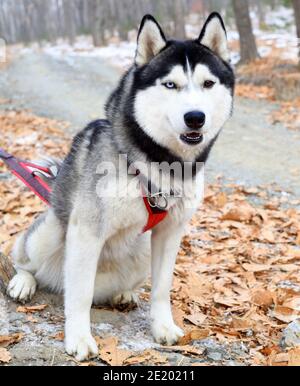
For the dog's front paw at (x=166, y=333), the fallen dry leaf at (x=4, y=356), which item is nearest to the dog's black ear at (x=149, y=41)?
the dog's front paw at (x=166, y=333)

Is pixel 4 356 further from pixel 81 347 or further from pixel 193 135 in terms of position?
pixel 193 135

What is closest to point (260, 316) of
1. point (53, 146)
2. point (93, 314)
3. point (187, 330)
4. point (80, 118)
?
point (187, 330)

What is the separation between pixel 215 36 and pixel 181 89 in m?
0.48

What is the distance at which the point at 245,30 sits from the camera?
49.5ft

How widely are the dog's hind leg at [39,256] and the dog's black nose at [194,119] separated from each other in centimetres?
112

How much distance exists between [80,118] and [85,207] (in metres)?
8.09

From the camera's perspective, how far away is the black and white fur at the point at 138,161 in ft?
9.11

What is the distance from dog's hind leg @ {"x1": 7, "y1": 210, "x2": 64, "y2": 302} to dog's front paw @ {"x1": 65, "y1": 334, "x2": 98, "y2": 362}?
598 mm

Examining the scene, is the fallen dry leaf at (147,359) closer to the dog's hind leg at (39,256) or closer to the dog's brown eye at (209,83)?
the dog's hind leg at (39,256)

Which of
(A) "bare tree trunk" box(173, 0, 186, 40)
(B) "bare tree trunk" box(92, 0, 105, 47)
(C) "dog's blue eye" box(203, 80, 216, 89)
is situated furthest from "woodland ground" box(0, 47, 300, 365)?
(B) "bare tree trunk" box(92, 0, 105, 47)

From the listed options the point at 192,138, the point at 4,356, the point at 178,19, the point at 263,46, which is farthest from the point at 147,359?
the point at 263,46

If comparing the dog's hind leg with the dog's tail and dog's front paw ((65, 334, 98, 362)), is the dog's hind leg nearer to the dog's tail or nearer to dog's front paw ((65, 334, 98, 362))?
the dog's tail

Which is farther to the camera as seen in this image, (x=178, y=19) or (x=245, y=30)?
(x=178, y=19)
